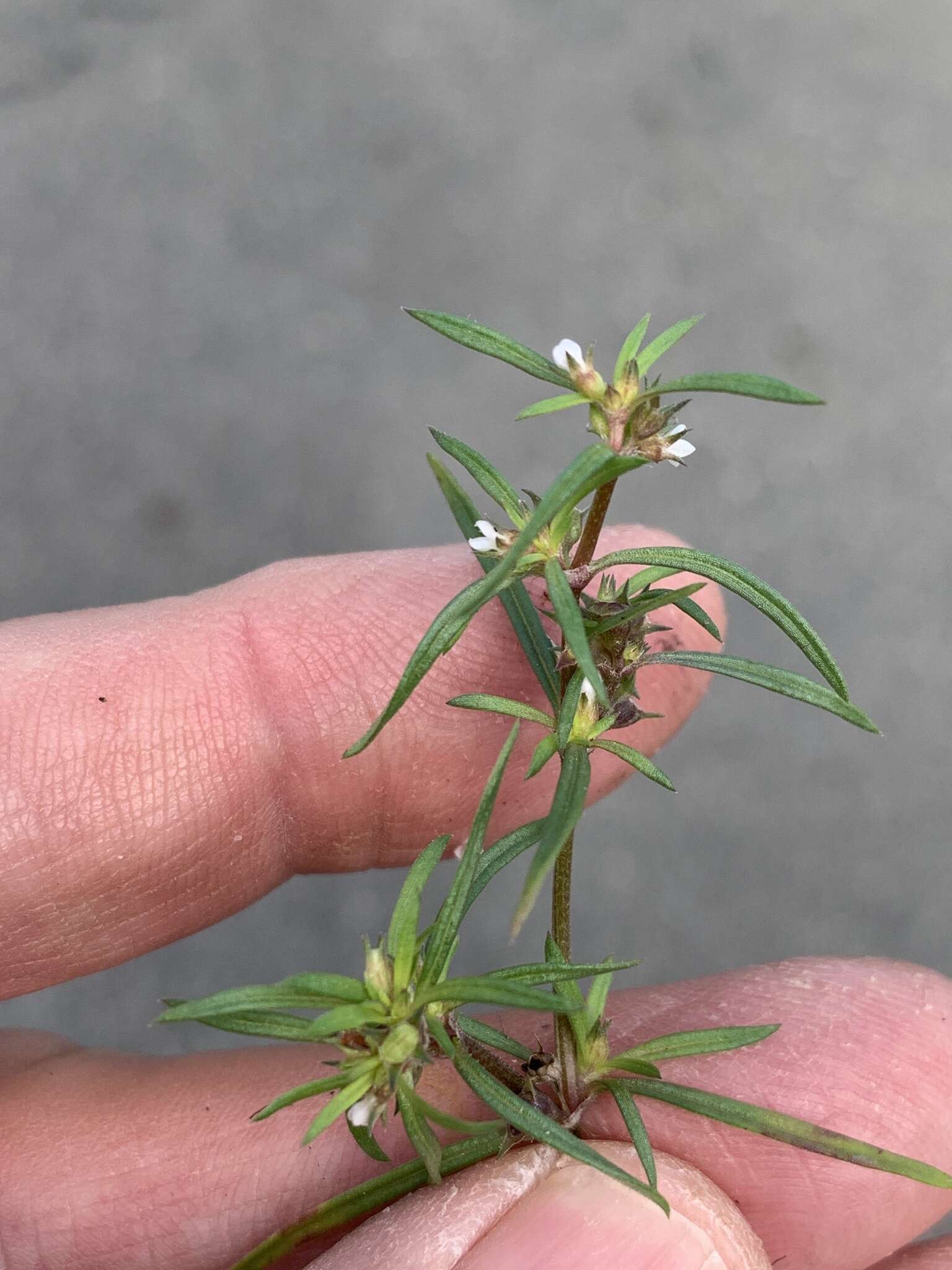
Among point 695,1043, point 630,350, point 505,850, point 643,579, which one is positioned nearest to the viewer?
point 630,350

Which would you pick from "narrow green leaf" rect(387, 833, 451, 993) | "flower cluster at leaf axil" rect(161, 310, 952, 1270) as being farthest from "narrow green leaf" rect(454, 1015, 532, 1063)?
"narrow green leaf" rect(387, 833, 451, 993)

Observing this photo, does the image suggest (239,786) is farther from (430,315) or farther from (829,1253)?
(829,1253)

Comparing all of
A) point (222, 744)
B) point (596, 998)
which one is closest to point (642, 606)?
point (596, 998)

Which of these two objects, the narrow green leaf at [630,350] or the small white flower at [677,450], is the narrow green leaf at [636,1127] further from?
the narrow green leaf at [630,350]

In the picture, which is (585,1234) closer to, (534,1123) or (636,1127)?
(636,1127)

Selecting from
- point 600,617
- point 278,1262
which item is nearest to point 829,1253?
point 278,1262

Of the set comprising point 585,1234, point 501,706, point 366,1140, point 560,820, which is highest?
point 501,706

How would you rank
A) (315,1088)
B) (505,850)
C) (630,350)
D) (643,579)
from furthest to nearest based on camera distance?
(643,579) → (505,850) → (630,350) → (315,1088)
